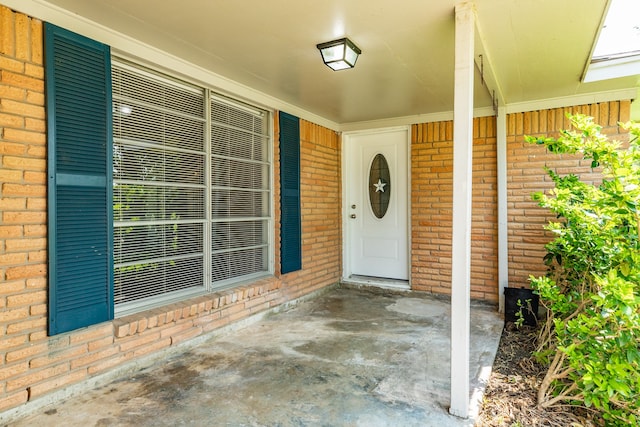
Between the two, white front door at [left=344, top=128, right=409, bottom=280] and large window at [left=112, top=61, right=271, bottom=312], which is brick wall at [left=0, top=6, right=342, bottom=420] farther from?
white front door at [left=344, top=128, right=409, bottom=280]

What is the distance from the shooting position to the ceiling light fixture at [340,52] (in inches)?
110

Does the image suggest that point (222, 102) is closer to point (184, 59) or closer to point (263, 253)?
point (184, 59)

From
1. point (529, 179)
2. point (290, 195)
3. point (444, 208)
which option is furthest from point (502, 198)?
point (290, 195)

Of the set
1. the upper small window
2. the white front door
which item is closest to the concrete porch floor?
the white front door

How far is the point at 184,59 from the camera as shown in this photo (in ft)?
10.5

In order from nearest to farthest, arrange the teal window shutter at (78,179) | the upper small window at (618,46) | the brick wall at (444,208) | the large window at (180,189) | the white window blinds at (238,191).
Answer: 1. the teal window shutter at (78,179)
2. the upper small window at (618,46)
3. the large window at (180,189)
4. the white window blinds at (238,191)
5. the brick wall at (444,208)

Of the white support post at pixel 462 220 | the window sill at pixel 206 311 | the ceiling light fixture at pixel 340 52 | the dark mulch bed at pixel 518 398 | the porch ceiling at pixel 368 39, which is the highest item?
the porch ceiling at pixel 368 39

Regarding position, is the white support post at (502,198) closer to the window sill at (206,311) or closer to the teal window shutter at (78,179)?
the window sill at (206,311)

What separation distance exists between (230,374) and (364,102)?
338 centimetres

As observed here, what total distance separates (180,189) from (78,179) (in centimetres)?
93

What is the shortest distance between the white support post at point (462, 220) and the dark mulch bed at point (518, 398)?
245 mm

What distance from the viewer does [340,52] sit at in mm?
2859

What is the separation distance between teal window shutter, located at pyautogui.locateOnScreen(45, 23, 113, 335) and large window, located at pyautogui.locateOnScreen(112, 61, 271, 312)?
20cm

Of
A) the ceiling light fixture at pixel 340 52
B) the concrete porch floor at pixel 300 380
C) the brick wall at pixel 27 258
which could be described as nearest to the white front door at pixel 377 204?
the concrete porch floor at pixel 300 380
